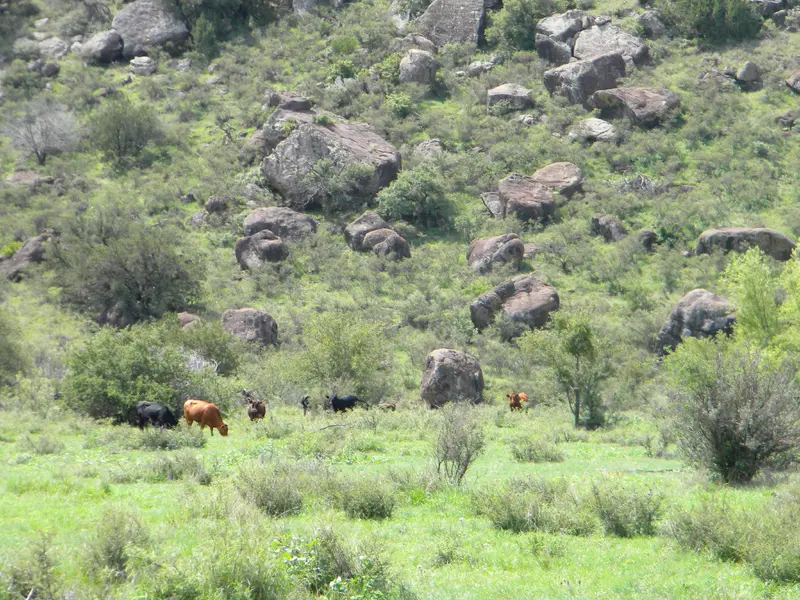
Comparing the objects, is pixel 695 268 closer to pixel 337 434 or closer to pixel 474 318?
pixel 474 318

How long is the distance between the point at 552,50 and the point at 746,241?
27939 mm

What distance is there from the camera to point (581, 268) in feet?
149

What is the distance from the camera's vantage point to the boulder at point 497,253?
45.3 metres

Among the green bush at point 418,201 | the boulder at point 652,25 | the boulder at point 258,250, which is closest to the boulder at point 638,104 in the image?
the boulder at point 652,25

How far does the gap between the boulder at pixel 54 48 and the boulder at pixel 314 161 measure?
105 feet

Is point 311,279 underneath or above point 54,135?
underneath

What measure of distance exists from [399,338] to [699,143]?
26601 millimetres

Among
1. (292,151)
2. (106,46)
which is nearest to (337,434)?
(292,151)

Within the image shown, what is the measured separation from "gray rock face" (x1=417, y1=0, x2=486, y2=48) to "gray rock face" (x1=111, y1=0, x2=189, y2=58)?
22821 millimetres

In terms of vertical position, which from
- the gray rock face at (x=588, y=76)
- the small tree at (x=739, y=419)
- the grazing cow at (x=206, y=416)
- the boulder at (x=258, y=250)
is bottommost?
the boulder at (x=258, y=250)

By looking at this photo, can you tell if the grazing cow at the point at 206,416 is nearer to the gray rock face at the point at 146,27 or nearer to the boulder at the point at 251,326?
the boulder at the point at 251,326

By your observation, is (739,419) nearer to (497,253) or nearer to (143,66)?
(497,253)

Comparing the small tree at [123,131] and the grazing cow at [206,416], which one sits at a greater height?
the grazing cow at [206,416]

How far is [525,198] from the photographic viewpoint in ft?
163
